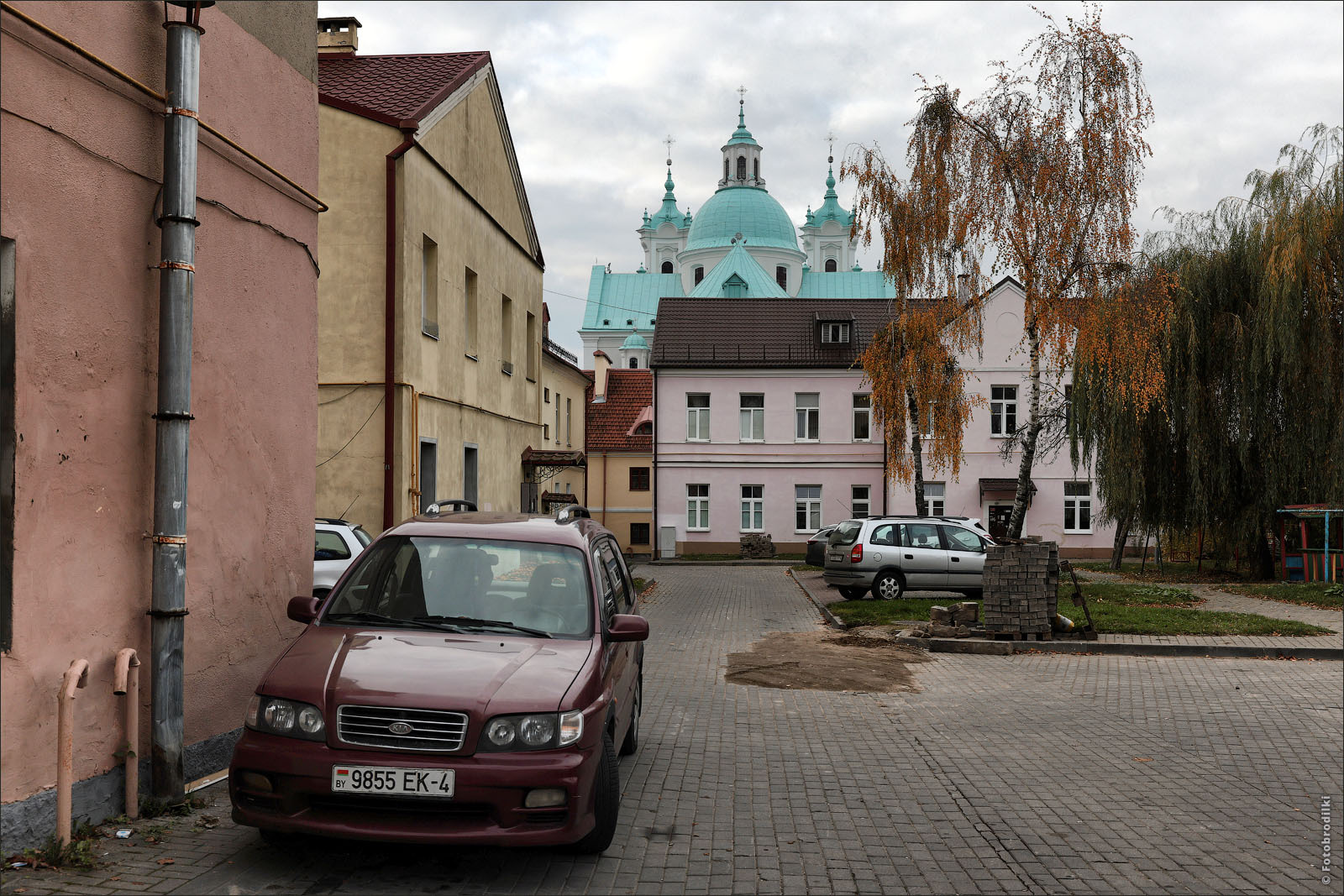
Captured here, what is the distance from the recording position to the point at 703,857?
17.7 ft

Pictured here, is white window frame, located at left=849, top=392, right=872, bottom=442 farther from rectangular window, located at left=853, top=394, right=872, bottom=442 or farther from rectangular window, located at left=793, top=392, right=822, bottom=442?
rectangular window, located at left=793, top=392, right=822, bottom=442

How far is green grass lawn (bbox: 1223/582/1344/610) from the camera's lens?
20859mm

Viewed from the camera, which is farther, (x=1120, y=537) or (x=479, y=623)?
(x=1120, y=537)

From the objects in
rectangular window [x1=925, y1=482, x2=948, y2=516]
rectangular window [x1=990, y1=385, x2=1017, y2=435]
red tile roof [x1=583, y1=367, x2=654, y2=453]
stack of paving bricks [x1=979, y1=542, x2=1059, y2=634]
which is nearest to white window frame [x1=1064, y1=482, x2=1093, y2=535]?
rectangular window [x1=990, y1=385, x2=1017, y2=435]

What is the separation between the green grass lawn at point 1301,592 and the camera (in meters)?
20.9

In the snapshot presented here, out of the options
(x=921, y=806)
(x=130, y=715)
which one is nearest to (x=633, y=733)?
(x=921, y=806)

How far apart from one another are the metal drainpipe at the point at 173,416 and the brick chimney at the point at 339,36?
45.1ft

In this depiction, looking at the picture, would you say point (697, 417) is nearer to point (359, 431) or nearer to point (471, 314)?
point (471, 314)

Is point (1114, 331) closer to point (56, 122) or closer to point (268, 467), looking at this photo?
point (268, 467)

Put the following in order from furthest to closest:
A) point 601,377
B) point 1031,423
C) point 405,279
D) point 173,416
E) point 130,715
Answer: point 601,377 → point 1031,423 → point 405,279 → point 173,416 → point 130,715

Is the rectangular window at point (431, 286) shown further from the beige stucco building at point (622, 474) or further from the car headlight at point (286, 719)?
the beige stucco building at point (622, 474)

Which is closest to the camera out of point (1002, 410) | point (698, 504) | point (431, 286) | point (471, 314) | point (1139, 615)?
point (431, 286)

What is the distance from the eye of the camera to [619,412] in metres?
51.8

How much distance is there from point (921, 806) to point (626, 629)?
6.89 feet
